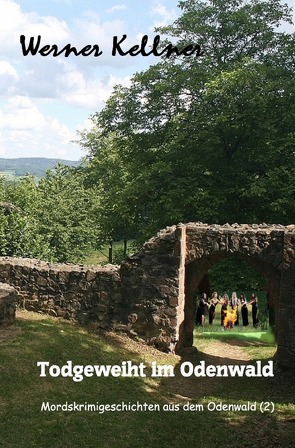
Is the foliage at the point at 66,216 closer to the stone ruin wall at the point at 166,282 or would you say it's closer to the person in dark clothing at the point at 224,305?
the stone ruin wall at the point at 166,282

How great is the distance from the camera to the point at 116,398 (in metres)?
10.8

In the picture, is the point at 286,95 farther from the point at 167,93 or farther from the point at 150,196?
the point at 150,196

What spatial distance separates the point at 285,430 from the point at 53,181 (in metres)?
31.1

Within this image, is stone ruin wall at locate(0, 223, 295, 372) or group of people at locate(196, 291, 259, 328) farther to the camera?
group of people at locate(196, 291, 259, 328)

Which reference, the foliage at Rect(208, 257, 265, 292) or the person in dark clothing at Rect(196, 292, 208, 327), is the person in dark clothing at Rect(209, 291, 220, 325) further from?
the foliage at Rect(208, 257, 265, 292)

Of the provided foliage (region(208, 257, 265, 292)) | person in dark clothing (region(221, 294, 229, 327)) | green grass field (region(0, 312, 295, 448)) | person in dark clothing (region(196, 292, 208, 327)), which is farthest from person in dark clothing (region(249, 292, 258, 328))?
foliage (region(208, 257, 265, 292))

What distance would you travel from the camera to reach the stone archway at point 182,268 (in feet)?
44.6

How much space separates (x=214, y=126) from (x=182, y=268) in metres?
9.19

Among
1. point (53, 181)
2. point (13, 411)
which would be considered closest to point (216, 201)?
point (13, 411)

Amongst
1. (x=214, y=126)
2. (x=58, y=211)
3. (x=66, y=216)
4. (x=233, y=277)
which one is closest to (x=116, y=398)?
(x=233, y=277)

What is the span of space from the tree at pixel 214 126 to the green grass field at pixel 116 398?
8.14 m

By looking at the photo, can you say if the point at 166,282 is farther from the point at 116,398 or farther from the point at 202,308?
the point at 116,398

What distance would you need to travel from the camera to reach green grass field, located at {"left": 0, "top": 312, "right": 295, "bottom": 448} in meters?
9.04

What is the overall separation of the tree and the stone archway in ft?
19.2
